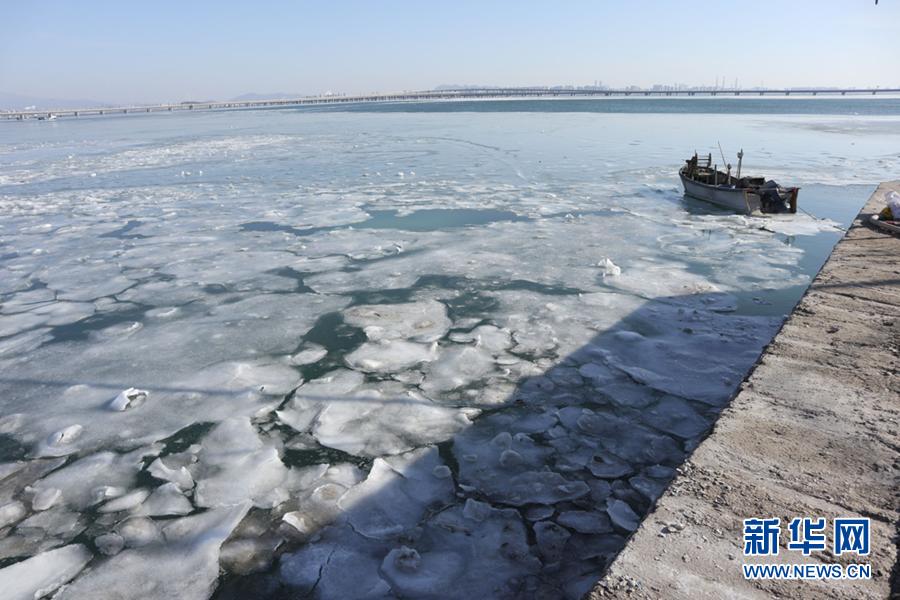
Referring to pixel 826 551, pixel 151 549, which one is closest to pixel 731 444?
pixel 826 551

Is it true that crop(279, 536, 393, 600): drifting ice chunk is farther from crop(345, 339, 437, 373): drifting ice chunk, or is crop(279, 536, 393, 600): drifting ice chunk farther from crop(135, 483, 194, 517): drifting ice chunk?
crop(345, 339, 437, 373): drifting ice chunk

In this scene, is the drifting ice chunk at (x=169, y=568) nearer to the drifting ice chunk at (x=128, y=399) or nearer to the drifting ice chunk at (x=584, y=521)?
the drifting ice chunk at (x=128, y=399)

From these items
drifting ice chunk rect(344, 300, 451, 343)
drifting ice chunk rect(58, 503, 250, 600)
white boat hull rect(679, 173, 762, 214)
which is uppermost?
white boat hull rect(679, 173, 762, 214)

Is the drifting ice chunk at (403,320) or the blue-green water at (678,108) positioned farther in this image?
the blue-green water at (678,108)

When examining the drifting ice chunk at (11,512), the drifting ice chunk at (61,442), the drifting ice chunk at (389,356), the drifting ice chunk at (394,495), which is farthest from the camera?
the drifting ice chunk at (389,356)

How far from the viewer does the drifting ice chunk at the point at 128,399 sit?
439 cm

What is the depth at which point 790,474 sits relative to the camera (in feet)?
8.64

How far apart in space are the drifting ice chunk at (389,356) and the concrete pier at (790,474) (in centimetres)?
281

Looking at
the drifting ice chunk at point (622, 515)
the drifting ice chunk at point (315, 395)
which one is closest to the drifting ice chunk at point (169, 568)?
the drifting ice chunk at point (315, 395)

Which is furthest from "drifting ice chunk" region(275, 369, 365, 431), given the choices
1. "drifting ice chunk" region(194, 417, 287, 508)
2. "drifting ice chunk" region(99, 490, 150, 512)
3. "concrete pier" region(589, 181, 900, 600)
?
"concrete pier" region(589, 181, 900, 600)

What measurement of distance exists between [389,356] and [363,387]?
0.62 m

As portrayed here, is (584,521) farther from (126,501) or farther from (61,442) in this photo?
(61,442)

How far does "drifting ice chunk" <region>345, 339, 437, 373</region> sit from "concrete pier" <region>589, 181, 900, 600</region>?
9.22 feet

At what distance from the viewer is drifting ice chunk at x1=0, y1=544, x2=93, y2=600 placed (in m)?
2.73
